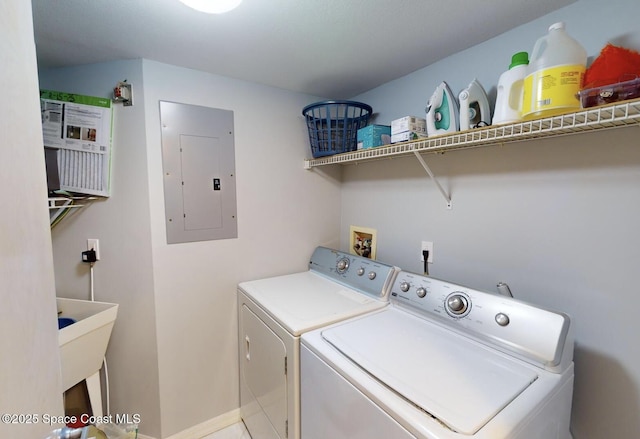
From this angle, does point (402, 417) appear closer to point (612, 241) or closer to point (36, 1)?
point (612, 241)

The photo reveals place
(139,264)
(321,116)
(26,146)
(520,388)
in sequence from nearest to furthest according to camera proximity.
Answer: (26,146)
(520,388)
(139,264)
(321,116)

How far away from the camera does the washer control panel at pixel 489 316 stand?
36.8 inches

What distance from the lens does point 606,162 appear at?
39.9 inches

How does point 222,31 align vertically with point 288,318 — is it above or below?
above

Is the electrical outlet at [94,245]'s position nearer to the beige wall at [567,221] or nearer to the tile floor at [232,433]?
the tile floor at [232,433]

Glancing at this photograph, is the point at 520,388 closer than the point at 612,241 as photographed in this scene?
Yes

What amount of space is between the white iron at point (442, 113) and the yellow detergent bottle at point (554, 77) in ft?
1.06

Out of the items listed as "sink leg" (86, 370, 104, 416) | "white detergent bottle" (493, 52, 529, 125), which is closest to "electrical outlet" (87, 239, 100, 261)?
"sink leg" (86, 370, 104, 416)

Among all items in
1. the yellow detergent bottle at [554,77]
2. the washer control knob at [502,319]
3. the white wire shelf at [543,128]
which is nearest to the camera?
the white wire shelf at [543,128]

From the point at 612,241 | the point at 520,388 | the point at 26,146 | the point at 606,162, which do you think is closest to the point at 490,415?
the point at 520,388

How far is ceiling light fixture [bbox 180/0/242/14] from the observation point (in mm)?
994

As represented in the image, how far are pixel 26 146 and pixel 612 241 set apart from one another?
181 centimetres

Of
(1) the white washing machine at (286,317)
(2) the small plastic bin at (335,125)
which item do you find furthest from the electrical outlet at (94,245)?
(2) the small plastic bin at (335,125)

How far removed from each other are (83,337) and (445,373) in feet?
5.68
